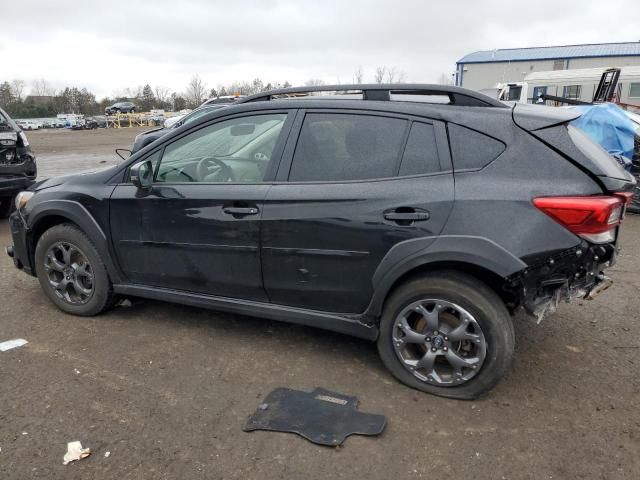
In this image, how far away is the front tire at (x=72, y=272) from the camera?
13.1 ft

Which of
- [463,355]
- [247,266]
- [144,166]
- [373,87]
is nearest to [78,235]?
[144,166]

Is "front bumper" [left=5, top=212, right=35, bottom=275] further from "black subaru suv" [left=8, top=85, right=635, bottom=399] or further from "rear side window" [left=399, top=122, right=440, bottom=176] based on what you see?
"rear side window" [left=399, top=122, right=440, bottom=176]

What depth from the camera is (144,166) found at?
3.65 meters

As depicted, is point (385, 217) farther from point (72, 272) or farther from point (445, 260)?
point (72, 272)

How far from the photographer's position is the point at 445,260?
2.83 metres

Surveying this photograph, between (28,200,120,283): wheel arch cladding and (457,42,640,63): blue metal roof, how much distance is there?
4861 cm

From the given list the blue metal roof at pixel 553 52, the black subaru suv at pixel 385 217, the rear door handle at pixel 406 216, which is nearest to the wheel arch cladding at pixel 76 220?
the black subaru suv at pixel 385 217

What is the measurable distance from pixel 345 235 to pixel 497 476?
1.47m

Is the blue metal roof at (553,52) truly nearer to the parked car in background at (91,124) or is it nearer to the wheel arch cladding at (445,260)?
the parked car in background at (91,124)

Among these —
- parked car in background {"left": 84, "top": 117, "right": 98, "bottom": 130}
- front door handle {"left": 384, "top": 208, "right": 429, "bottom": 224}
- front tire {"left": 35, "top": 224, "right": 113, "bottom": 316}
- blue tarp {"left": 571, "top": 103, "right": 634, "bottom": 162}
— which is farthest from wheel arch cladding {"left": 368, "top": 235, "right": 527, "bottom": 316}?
parked car in background {"left": 84, "top": 117, "right": 98, "bottom": 130}

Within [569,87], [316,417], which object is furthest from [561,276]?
[569,87]

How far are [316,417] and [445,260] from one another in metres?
1.13

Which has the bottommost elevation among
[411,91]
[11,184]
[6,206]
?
[6,206]

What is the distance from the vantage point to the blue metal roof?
4606 centimetres
